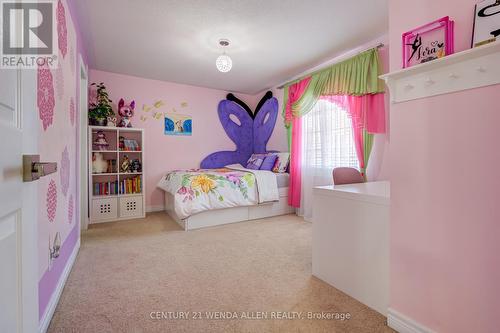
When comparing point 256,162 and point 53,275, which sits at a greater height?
point 256,162

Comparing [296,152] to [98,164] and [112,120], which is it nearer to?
[112,120]

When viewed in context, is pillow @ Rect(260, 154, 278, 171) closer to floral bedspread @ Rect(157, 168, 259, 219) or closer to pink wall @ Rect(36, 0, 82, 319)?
floral bedspread @ Rect(157, 168, 259, 219)

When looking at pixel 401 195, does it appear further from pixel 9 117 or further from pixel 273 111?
pixel 273 111

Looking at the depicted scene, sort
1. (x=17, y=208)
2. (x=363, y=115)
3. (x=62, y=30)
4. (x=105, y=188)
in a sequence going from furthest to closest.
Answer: (x=105, y=188)
(x=363, y=115)
(x=62, y=30)
(x=17, y=208)

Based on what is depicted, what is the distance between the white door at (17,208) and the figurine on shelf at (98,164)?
10.4ft

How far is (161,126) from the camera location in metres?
4.26

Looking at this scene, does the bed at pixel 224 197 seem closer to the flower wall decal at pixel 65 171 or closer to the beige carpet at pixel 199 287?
the beige carpet at pixel 199 287

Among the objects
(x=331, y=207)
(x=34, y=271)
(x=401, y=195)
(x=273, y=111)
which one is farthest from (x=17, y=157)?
(x=273, y=111)

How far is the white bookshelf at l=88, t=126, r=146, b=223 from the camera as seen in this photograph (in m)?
3.38

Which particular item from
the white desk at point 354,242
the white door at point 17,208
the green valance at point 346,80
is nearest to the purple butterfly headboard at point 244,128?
the green valance at point 346,80

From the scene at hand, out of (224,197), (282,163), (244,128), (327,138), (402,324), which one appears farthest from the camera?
(244,128)

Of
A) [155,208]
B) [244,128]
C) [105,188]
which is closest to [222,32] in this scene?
[244,128]

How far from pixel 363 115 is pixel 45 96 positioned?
288 cm

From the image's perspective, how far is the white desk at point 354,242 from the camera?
142cm
